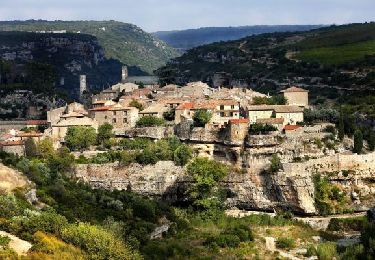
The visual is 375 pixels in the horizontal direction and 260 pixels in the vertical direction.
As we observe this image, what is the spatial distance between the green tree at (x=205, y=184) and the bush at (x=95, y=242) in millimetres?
19054

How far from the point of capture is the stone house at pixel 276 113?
72062 mm

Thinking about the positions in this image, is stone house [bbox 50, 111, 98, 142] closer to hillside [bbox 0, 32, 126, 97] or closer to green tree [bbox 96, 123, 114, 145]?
green tree [bbox 96, 123, 114, 145]

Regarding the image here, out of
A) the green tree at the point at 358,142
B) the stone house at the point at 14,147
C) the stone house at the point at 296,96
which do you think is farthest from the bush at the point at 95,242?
the stone house at the point at 296,96

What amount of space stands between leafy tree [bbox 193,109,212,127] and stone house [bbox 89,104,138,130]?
6.60 meters

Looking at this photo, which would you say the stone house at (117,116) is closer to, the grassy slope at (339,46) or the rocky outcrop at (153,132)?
the rocky outcrop at (153,132)

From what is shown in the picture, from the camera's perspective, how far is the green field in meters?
128

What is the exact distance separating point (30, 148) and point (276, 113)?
867 inches

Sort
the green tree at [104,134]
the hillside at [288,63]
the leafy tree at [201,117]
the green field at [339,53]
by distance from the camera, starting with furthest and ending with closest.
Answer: the green field at [339,53], the hillside at [288,63], the green tree at [104,134], the leafy tree at [201,117]

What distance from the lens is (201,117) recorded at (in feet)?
231

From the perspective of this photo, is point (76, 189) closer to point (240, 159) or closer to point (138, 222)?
point (138, 222)

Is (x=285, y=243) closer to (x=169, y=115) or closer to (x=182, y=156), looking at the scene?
(x=182, y=156)

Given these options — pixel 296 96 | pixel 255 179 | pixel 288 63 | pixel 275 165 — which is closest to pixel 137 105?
pixel 296 96

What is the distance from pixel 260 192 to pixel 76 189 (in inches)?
600

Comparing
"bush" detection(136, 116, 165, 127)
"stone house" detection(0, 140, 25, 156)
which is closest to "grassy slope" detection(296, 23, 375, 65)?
"bush" detection(136, 116, 165, 127)
